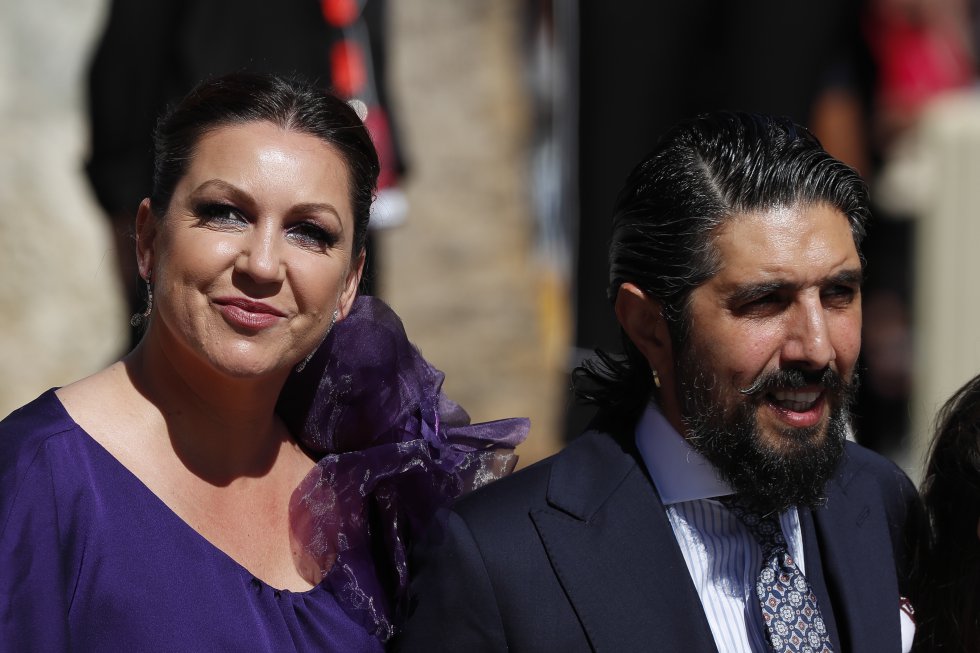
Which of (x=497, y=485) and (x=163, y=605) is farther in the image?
(x=497, y=485)

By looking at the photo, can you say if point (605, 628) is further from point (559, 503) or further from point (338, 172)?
point (338, 172)

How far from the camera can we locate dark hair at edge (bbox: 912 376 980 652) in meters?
2.54

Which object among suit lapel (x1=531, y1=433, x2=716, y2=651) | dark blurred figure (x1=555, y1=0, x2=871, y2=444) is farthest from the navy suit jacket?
dark blurred figure (x1=555, y1=0, x2=871, y2=444)

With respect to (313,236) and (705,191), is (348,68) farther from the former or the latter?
(705,191)

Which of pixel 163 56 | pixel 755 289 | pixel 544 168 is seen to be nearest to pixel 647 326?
pixel 755 289

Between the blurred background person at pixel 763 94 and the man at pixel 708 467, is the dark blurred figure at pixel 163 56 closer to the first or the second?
the blurred background person at pixel 763 94

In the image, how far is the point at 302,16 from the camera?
454 cm

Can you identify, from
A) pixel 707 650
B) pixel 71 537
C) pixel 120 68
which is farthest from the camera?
pixel 120 68

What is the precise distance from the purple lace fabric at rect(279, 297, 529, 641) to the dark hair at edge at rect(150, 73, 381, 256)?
0.26 metres

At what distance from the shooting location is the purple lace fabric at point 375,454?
2.47 meters

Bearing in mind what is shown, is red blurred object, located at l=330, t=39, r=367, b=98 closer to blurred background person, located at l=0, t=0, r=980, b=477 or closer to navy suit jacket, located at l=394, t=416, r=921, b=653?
blurred background person, located at l=0, t=0, r=980, b=477

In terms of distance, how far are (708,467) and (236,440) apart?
88cm

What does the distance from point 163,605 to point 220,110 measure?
876 millimetres

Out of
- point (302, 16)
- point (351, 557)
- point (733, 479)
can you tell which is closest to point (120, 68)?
point (302, 16)
